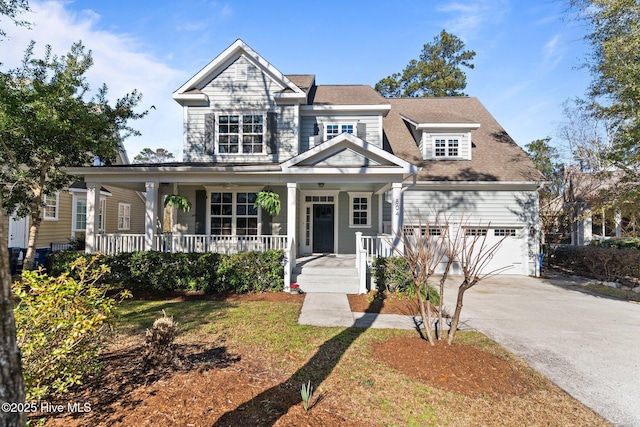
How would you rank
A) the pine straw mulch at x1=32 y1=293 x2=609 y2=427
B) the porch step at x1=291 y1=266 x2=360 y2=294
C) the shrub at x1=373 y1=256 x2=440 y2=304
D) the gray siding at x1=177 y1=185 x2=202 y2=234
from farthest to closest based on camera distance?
the gray siding at x1=177 y1=185 x2=202 y2=234, the porch step at x1=291 y1=266 x2=360 y2=294, the shrub at x1=373 y1=256 x2=440 y2=304, the pine straw mulch at x1=32 y1=293 x2=609 y2=427

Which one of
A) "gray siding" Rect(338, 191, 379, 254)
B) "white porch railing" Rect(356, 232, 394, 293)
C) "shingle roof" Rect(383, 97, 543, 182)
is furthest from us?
"shingle roof" Rect(383, 97, 543, 182)

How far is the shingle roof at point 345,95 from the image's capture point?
39.5 feet

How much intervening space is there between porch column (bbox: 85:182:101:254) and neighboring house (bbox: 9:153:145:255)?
85.5 inches

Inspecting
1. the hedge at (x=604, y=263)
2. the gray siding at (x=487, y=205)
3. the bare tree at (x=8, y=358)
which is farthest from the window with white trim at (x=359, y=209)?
the bare tree at (x=8, y=358)

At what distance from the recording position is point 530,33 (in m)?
9.99

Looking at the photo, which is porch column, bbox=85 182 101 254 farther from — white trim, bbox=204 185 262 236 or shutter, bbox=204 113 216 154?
shutter, bbox=204 113 216 154

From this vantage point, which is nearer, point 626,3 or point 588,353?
point 588,353

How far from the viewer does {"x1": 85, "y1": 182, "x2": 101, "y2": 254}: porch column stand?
29.1ft

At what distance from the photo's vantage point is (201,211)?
1117 centimetres

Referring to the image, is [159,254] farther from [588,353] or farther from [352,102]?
[588,353]

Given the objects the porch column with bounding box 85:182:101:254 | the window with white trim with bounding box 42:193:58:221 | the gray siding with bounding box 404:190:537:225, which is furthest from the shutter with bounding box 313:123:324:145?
the window with white trim with bounding box 42:193:58:221

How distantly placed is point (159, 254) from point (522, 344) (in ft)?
28.6

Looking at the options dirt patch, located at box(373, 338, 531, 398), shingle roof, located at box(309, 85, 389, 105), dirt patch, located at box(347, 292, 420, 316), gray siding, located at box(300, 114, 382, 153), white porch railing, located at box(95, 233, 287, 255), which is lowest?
dirt patch, located at box(347, 292, 420, 316)

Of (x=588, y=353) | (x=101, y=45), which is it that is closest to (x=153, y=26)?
(x=101, y=45)
